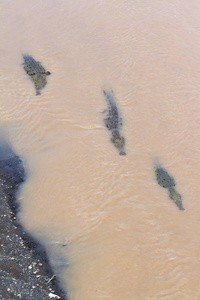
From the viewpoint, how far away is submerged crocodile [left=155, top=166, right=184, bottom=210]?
26.8ft

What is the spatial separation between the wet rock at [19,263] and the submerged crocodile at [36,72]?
493 centimetres

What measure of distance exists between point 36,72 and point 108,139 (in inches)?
179

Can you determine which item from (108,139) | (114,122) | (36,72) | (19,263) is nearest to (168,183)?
(108,139)

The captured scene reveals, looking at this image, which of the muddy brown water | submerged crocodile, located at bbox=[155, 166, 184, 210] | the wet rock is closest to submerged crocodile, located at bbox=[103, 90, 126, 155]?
the muddy brown water

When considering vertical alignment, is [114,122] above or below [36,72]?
below

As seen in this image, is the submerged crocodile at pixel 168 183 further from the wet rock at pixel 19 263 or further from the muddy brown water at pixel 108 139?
the wet rock at pixel 19 263

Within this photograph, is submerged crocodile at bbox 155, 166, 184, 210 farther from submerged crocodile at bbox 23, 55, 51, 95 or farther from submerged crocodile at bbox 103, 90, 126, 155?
submerged crocodile at bbox 23, 55, 51, 95

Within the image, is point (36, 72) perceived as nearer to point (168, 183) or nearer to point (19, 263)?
point (168, 183)

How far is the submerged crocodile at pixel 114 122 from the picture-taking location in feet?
31.2

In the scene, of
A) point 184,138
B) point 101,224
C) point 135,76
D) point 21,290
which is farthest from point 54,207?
point 135,76

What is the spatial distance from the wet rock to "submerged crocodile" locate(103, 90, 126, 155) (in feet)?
11.4

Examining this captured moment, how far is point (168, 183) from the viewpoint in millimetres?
8523

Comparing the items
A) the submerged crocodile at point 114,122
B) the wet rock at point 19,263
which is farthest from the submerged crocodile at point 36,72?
the wet rock at point 19,263

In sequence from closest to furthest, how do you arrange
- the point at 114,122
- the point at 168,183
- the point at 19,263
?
the point at 19,263 < the point at 168,183 < the point at 114,122
